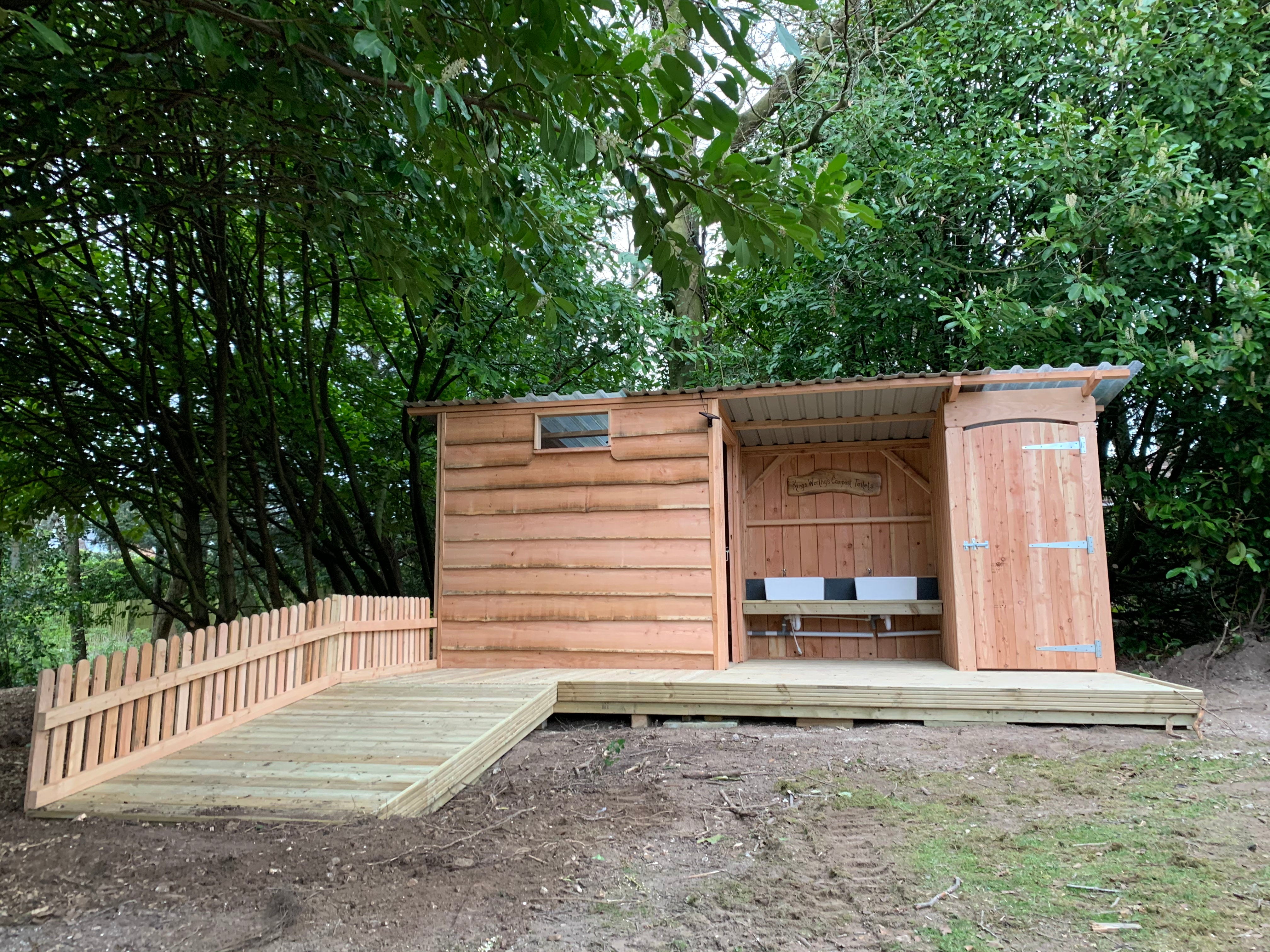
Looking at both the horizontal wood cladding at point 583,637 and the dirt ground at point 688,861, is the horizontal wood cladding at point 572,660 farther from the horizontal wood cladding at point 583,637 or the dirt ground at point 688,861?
the dirt ground at point 688,861

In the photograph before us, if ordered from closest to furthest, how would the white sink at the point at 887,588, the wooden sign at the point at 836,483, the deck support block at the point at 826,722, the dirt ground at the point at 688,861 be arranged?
1. the dirt ground at the point at 688,861
2. the deck support block at the point at 826,722
3. the white sink at the point at 887,588
4. the wooden sign at the point at 836,483

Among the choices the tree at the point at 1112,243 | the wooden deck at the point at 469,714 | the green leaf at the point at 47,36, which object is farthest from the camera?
the tree at the point at 1112,243

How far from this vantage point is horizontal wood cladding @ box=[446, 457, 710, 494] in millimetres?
7008

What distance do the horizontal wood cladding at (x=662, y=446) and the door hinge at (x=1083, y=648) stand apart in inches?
123

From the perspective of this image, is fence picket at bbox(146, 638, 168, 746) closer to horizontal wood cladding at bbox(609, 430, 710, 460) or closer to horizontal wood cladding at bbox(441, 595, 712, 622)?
horizontal wood cladding at bbox(441, 595, 712, 622)

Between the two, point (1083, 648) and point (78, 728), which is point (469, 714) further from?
point (1083, 648)

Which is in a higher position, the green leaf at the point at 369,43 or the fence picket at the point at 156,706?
the green leaf at the point at 369,43

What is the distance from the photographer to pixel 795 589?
8.41m

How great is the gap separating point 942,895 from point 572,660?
449cm

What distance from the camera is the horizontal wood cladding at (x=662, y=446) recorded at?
6996 mm

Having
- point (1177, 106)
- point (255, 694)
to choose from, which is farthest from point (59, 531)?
point (1177, 106)

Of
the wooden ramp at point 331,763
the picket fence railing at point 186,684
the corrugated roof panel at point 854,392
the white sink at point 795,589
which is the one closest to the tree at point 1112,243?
the corrugated roof panel at point 854,392

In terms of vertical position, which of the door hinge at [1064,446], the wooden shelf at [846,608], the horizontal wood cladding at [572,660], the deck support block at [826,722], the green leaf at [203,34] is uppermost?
the green leaf at [203,34]

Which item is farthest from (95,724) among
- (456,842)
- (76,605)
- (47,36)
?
(76,605)
